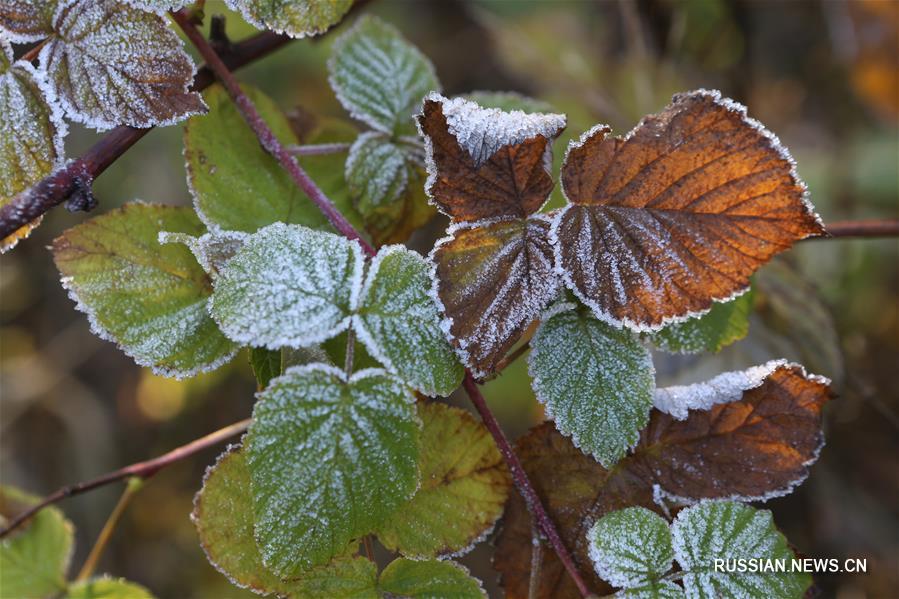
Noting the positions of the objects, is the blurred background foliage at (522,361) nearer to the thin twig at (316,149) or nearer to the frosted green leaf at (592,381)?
the thin twig at (316,149)

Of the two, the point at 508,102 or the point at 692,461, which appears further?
the point at 508,102

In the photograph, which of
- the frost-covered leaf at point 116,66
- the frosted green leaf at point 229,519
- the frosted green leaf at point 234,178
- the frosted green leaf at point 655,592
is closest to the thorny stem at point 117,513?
the frosted green leaf at point 229,519

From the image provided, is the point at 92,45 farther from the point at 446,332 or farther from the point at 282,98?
the point at 282,98

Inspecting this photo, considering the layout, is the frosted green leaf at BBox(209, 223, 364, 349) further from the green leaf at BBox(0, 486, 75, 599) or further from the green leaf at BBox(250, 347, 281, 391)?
the green leaf at BBox(0, 486, 75, 599)

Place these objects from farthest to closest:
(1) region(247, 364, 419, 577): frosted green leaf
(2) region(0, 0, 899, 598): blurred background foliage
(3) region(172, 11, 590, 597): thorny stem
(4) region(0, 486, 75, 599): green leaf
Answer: (2) region(0, 0, 899, 598): blurred background foliage, (4) region(0, 486, 75, 599): green leaf, (3) region(172, 11, 590, 597): thorny stem, (1) region(247, 364, 419, 577): frosted green leaf

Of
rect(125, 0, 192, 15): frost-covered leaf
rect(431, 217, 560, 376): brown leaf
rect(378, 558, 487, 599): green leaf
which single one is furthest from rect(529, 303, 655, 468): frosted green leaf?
rect(125, 0, 192, 15): frost-covered leaf

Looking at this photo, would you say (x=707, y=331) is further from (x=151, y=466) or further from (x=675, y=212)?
(x=151, y=466)

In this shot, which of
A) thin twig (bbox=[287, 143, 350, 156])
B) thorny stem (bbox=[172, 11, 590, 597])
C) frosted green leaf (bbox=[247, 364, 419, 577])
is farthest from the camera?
thin twig (bbox=[287, 143, 350, 156])

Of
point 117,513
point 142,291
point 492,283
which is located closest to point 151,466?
point 117,513

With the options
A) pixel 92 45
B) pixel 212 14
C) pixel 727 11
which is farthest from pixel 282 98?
pixel 92 45
